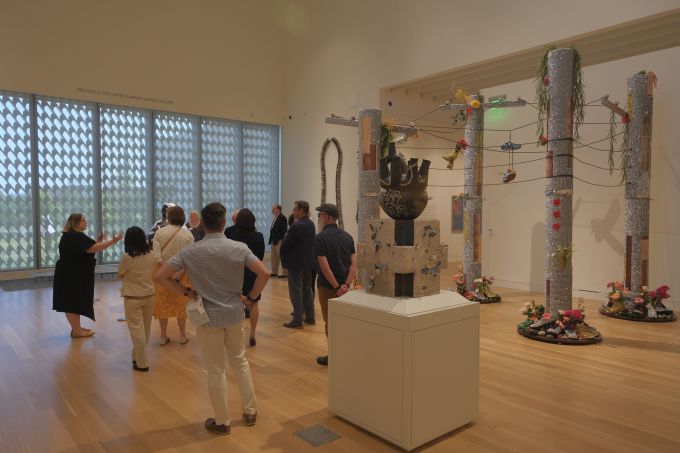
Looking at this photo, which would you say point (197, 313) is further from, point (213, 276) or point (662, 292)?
point (662, 292)

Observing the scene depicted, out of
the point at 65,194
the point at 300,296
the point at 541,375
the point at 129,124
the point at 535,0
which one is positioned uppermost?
the point at 535,0

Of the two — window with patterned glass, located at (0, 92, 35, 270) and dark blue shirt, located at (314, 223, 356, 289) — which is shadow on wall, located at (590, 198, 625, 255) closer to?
dark blue shirt, located at (314, 223, 356, 289)

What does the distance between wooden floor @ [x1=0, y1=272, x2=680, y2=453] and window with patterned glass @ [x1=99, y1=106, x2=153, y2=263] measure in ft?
17.6

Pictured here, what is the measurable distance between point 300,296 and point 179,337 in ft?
4.96

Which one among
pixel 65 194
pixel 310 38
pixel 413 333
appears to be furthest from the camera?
pixel 310 38

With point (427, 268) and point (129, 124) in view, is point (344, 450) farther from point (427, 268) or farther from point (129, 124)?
point (129, 124)

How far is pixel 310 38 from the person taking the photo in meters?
13.3

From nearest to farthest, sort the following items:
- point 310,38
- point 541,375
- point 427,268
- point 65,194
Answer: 1. point 427,268
2. point 541,375
3. point 65,194
4. point 310,38

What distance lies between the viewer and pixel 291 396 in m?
3.91

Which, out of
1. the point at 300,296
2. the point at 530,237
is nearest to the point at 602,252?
the point at 530,237

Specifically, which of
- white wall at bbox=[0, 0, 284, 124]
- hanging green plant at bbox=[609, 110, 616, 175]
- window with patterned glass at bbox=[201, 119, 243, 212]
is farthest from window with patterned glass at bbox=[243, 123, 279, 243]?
hanging green plant at bbox=[609, 110, 616, 175]

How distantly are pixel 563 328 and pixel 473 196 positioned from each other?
2937 millimetres

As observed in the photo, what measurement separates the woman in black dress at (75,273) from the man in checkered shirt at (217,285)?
9.00 feet

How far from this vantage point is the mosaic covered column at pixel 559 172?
568cm
